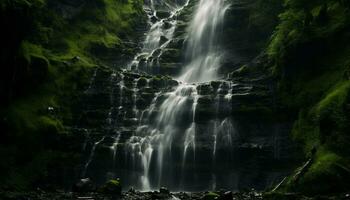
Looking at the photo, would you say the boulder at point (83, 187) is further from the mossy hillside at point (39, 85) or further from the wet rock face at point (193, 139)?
the mossy hillside at point (39, 85)

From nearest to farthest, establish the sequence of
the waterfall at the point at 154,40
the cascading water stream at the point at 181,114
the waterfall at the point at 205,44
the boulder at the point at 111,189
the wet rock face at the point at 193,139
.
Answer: the boulder at the point at 111,189 < the wet rock face at the point at 193,139 < the cascading water stream at the point at 181,114 < the waterfall at the point at 205,44 < the waterfall at the point at 154,40

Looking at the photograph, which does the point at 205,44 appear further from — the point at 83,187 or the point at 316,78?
the point at 83,187

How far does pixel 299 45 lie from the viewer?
173ft

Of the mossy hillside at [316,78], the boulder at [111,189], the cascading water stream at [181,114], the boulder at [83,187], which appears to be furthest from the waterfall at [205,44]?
the boulder at [83,187]

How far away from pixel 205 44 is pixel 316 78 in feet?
69.3

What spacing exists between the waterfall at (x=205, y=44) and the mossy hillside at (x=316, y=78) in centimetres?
853

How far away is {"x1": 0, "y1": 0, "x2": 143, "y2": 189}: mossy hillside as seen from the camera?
165 ft

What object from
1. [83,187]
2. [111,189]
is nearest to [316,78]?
[111,189]

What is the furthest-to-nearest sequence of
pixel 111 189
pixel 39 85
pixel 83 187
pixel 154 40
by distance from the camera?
pixel 154 40 → pixel 39 85 → pixel 83 187 → pixel 111 189

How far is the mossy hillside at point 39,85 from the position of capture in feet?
165

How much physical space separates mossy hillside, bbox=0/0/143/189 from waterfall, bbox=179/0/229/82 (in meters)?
11.0

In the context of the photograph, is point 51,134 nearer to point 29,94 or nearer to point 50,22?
point 29,94

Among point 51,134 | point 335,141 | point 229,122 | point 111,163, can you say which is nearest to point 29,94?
point 51,134

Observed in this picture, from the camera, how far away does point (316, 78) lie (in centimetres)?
5134
